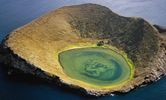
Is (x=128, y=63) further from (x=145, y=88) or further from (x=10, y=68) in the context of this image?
(x=10, y=68)

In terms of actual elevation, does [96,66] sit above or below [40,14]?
above

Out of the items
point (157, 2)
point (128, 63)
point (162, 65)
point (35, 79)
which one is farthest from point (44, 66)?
point (157, 2)

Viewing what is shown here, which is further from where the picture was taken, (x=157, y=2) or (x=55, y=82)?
(x=157, y=2)

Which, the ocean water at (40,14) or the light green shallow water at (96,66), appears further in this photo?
the light green shallow water at (96,66)

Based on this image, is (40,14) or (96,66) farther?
(40,14)
